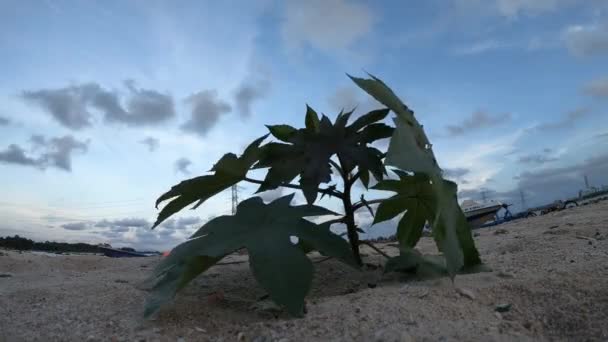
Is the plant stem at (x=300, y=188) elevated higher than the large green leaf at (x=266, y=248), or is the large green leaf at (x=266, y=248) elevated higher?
the plant stem at (x=300, y=188)

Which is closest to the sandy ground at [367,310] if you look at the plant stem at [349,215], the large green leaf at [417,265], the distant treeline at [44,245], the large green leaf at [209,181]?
the large green leaf at [417,265]

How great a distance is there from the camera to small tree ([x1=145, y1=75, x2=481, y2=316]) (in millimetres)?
1017

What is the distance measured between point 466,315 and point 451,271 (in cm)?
14

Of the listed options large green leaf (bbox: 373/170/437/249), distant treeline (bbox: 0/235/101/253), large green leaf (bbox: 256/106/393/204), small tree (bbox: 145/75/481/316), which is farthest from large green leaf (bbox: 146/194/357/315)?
distant treeline (bbox: 0/235/101/253)

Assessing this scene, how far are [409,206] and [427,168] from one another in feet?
2.29

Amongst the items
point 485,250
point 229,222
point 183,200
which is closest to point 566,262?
point 485,250

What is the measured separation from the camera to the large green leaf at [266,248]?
3.31 feet

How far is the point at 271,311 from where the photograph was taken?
1.20 metres

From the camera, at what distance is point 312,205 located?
1.23 metres

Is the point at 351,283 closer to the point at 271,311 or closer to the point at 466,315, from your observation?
the point at 271,311

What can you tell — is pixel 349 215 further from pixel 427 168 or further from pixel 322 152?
pixel 427 168

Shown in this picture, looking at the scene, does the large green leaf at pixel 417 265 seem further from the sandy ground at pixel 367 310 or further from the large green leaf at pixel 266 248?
the large green leaf at pixel 266 248

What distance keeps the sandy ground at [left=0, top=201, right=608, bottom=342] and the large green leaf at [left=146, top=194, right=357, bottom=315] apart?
3.5 inches

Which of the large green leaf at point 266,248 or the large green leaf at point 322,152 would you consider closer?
the large green leaf at point 266,248
